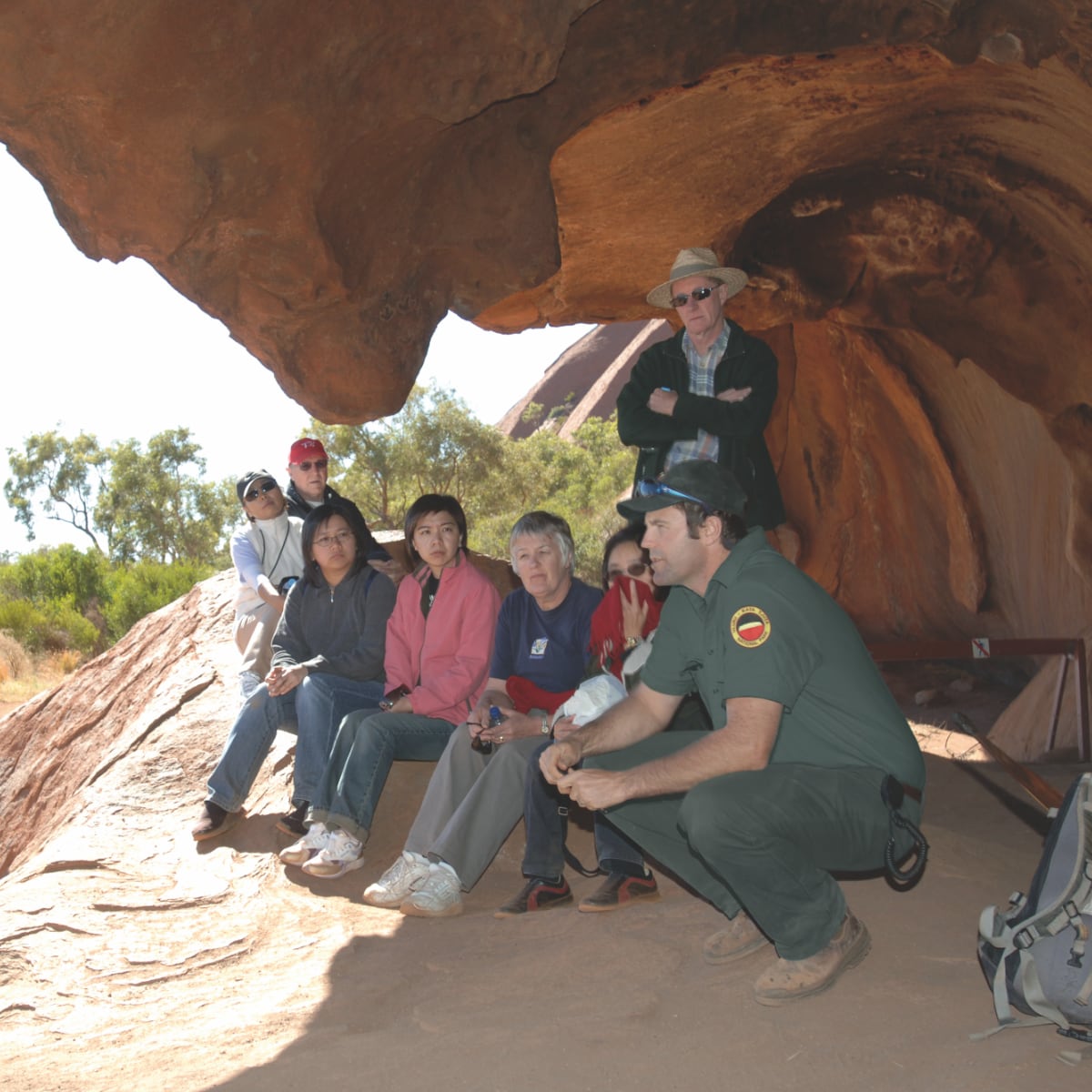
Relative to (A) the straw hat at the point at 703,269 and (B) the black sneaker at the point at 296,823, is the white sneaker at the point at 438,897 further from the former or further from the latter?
(A) the straw hat at the point at 703,269

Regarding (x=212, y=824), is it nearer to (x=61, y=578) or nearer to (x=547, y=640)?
(x=547, y=640)

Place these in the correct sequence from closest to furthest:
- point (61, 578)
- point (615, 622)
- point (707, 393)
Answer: point (615, 622) < point (707, 393) < point (61, 578)

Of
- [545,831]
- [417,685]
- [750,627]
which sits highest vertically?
[750,627]

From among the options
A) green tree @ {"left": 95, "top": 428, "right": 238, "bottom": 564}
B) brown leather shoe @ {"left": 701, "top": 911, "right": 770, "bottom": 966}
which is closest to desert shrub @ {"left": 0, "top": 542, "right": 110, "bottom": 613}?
green tree @ {"left": 95, "top": 428, "right": 238, "bottom": 564}

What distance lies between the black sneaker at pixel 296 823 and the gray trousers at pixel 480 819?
2.87 ft

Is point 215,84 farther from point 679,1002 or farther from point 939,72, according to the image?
point 679,1002

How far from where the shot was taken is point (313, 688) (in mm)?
5090

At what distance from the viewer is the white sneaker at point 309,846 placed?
187 inches

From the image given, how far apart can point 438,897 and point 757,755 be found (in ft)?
5.20

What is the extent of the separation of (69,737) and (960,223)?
6.04 metres

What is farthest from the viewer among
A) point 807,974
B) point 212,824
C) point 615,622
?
point 212,824

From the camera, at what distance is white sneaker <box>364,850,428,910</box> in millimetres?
4258

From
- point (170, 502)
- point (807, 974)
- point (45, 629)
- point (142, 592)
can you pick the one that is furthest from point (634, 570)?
point (170, 502)

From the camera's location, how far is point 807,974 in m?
3.01
